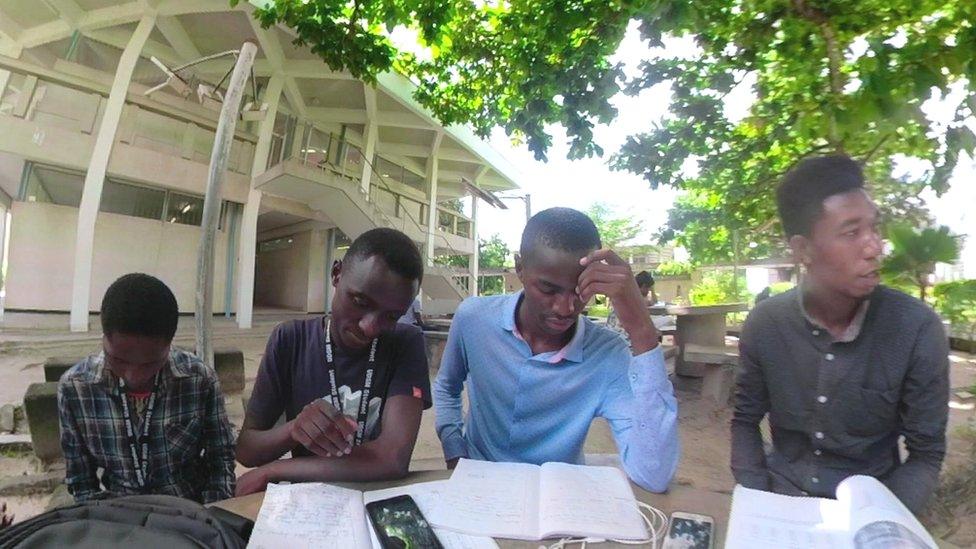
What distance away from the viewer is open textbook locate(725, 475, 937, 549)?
2.66 ft

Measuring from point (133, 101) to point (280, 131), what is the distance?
9.95ft

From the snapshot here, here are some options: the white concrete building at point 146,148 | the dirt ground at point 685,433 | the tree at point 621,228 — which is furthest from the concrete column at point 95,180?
the tree at point 621,228

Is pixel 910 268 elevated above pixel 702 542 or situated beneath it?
elevated above

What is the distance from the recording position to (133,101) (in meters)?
9.09

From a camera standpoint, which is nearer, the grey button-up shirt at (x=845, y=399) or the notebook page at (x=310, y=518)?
the notebook page at (x=310, y=518)

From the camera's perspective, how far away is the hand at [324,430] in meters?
1.14

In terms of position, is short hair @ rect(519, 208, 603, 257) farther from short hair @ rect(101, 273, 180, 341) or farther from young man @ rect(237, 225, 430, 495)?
short hair @ rect(101, 273, 180, 341)

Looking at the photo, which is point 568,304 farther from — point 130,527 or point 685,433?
point 685,433

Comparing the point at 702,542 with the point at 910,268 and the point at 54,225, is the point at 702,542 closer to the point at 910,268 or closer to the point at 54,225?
the point at 910,268

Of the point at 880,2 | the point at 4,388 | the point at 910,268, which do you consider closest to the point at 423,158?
the point at 4,388

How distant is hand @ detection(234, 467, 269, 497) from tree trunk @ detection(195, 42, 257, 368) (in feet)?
11.6

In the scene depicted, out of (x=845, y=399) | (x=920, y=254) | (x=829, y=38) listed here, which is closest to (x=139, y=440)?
(x=845, y=399)

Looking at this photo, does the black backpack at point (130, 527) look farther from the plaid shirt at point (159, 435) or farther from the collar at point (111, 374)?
the collar at point (111, 374)

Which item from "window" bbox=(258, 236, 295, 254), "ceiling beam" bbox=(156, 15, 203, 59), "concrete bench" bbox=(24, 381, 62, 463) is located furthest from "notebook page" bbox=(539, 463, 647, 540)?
"window" bbox=(258, 236, 295, 254)
